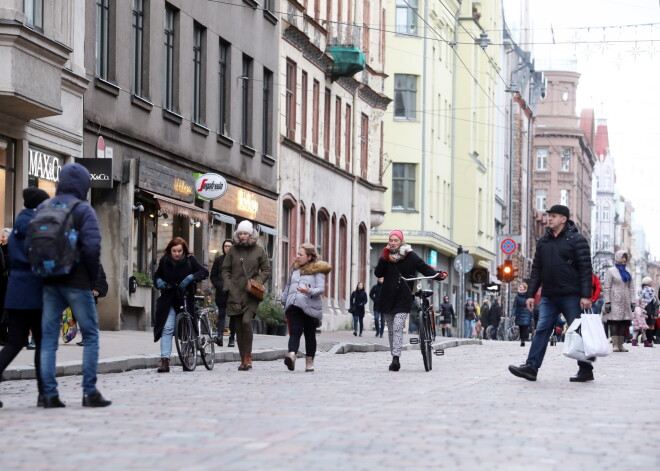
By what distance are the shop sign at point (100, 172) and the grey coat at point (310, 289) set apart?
7721 mm

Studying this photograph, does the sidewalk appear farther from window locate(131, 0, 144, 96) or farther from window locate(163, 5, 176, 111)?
window locate(163, 5, 176, 111)

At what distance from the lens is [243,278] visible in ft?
62.8

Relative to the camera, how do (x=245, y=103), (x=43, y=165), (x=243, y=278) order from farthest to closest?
1. (x=245, y=103)
2. (x=43, y=165)
3. (x=243, y=278)

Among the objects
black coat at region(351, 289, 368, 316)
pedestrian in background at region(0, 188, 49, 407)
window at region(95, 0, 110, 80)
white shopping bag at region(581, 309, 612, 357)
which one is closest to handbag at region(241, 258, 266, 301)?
white shopping bag at region(581, 309, 612, 357)

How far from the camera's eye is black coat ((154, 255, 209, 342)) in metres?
18.4

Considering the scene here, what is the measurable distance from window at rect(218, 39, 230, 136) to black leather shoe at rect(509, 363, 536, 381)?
791 inches

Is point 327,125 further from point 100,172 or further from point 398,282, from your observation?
point 398,282

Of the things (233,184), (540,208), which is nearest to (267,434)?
(233,184)

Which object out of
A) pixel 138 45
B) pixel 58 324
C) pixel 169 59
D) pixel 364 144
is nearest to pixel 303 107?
pixel 364 144

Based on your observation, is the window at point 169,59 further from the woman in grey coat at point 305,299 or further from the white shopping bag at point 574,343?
the white shopping bag at point 574,343

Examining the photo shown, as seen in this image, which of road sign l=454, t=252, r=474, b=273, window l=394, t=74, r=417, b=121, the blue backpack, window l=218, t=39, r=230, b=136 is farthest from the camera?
window l=394, t=74, r=417, b=121

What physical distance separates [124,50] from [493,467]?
69.3ft

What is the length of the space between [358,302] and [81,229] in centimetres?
3096

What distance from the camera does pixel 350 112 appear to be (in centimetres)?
4888
